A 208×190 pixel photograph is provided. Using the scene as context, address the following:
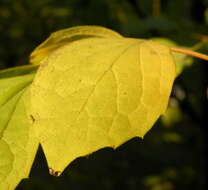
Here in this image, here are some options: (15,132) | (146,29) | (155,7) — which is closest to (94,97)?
(15,132)

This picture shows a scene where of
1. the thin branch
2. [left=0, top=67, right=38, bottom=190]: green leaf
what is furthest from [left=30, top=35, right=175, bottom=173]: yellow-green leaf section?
the thin branch

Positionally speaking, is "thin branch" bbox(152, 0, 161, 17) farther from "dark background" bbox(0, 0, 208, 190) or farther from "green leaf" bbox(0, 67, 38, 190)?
"green leaf" bbox(0, 67, 38, 190)

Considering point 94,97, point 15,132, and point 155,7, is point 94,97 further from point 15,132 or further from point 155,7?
point 155,7

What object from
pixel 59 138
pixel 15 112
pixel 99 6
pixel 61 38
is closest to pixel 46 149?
pixel 59 138

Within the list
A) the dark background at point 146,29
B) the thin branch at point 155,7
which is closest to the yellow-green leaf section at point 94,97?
the dark background at point 146,29

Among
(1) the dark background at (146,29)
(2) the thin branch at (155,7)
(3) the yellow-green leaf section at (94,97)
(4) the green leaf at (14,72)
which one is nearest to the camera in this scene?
(3) the yellow-green leaf section at (94,97)

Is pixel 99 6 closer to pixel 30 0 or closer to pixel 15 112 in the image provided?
pixel 30 0

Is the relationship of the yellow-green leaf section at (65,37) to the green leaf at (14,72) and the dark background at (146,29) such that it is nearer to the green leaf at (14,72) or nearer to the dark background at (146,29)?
the green leaf at (14,72)
